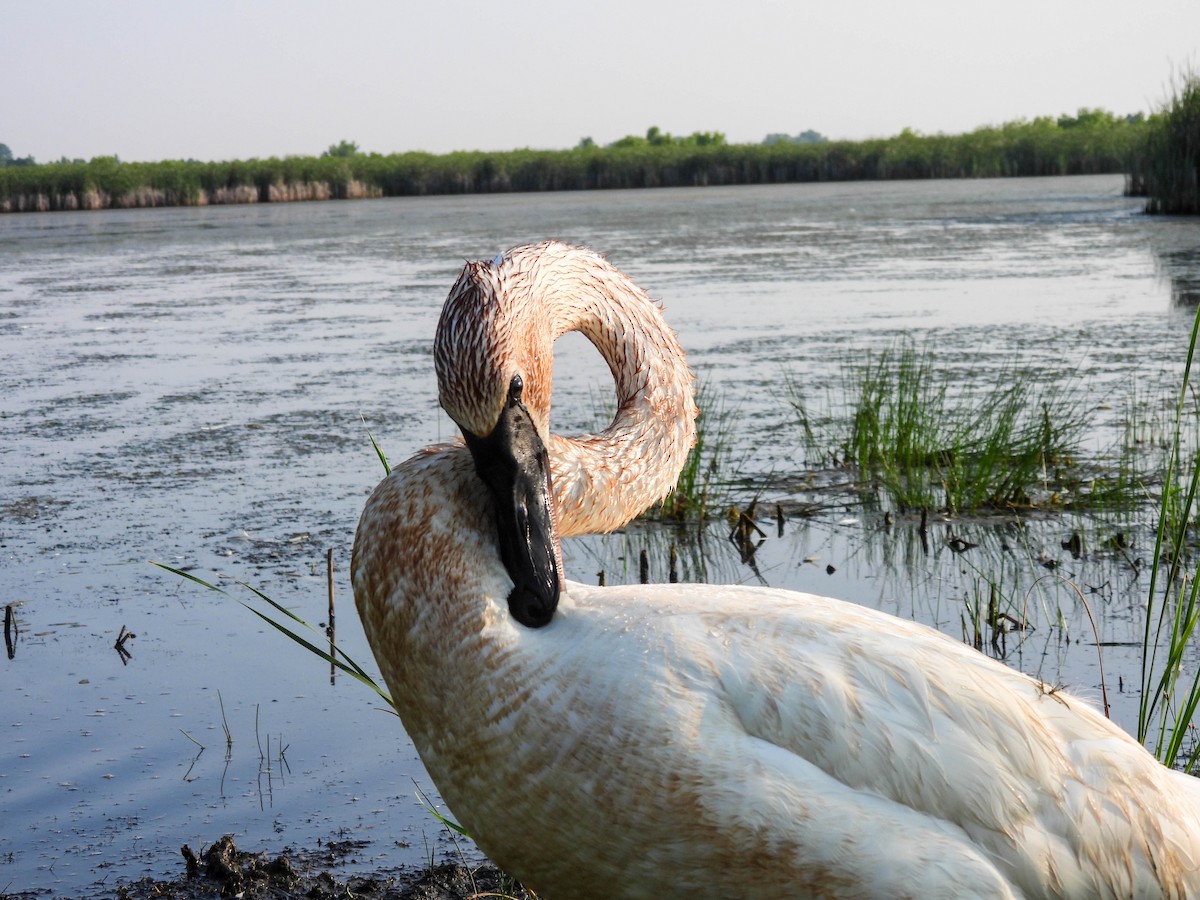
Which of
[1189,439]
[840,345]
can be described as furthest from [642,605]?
[840,345]

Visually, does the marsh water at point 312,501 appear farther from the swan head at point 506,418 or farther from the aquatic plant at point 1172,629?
the swan head at point 506,418

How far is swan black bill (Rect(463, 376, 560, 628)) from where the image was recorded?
278 cm

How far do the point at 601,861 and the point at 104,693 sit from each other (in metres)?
3.35

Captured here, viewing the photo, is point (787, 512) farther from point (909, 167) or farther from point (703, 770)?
point (909, 167)

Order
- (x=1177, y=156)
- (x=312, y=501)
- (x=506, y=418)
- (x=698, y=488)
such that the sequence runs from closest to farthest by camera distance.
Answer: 1. (x=506, y=418)
2. (x=698, y=488)
3. (x=312, y=501)
4. (x=1177, y=156)

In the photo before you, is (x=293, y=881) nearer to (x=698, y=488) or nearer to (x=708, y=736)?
(x=708, y=736)

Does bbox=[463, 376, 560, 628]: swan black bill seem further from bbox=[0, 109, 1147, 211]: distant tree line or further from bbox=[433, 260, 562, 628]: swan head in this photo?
bbox=[0, 109, 1147, 211]: distant tree line

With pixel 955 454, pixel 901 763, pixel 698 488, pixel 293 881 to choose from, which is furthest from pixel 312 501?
pixel 901 763

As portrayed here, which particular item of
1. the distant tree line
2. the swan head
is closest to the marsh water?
the swan head

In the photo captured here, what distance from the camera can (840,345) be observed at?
12.5 metres

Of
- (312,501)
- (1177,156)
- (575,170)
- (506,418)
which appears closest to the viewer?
(506,418)

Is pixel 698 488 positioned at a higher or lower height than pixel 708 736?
lower

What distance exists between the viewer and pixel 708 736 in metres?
2.66

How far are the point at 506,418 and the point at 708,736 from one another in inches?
28.5
